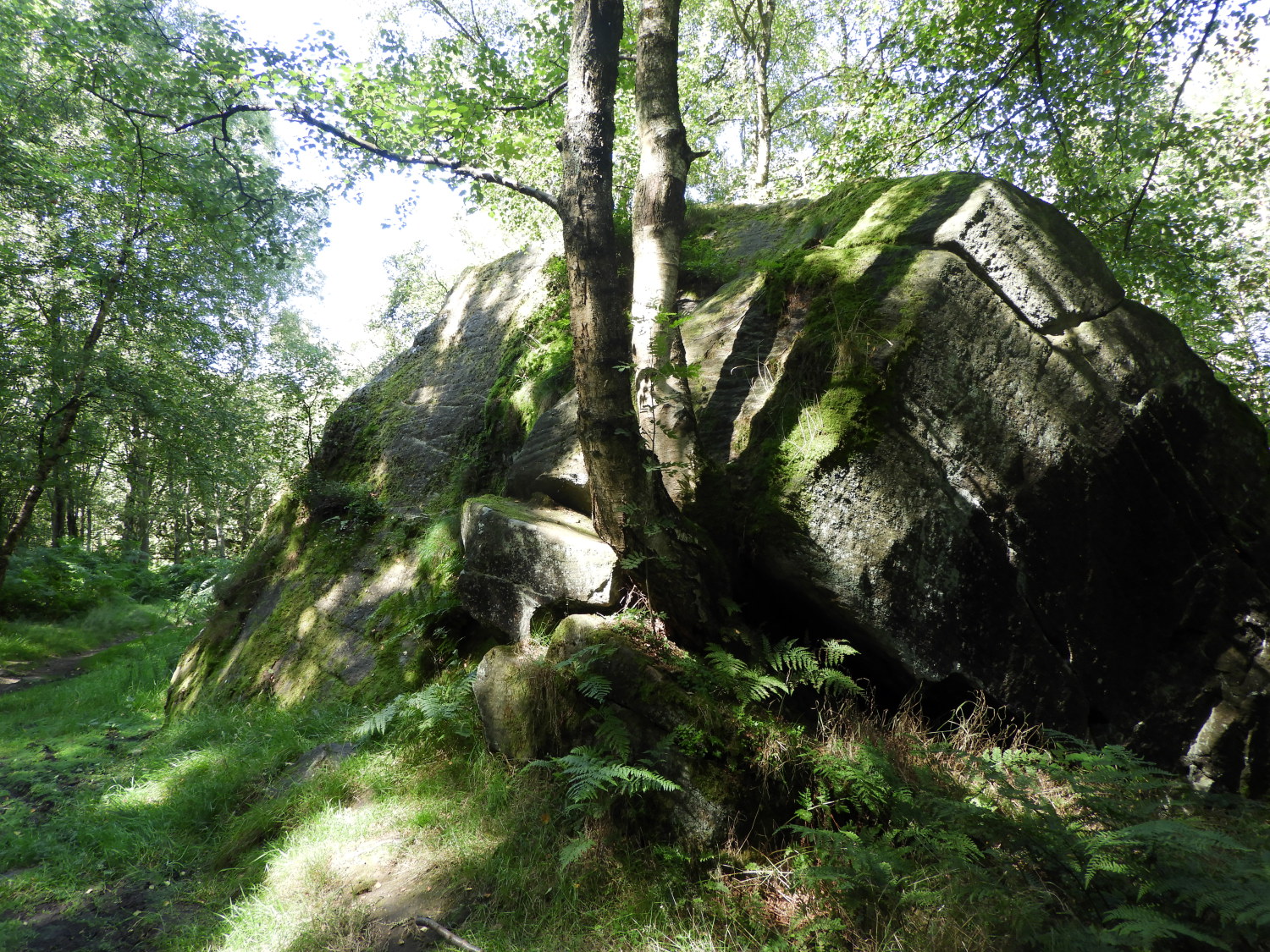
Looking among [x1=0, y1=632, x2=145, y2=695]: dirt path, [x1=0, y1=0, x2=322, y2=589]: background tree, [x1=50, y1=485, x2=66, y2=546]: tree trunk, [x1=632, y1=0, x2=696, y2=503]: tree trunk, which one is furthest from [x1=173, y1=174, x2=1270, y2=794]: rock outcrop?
[x1=50, y1=485, x2=66, y2=546]: tree trunk

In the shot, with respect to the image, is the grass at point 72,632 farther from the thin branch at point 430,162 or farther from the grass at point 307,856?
the thin branch at point 430,162

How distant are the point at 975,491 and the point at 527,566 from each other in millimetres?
3482

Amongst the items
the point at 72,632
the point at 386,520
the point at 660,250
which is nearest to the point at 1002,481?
the point at 660,250

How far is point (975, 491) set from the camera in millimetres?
4652

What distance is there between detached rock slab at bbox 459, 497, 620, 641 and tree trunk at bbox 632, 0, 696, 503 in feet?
2.90

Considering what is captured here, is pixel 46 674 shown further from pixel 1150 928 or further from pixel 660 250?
pixel 1150 928

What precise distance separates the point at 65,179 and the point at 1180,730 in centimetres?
1657

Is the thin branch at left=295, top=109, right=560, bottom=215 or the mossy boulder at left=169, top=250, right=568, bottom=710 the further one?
the mossy boulder at left=169, top=250, right=568, bottom=710

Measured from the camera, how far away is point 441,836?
3.75 meters

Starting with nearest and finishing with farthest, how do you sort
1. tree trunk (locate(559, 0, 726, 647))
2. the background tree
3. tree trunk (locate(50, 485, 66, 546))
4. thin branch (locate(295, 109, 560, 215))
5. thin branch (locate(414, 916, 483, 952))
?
1. thin branch (locate(414, 916, 483, 952))
2. tree trunk (locate(559, 0, 726, 647))
3. thin branch (locate(295, 109, 560, 215))
4. the background tree
5. tree trunk (locate(50, 485, 66, 546))

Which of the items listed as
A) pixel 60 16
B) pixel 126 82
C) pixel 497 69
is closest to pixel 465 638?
pixel 497 69

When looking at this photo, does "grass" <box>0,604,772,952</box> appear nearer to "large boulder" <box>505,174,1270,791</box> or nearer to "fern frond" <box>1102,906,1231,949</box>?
"fern frond" <box>1102,906,1231,949</box>

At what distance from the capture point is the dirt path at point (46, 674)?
10602 millimetres

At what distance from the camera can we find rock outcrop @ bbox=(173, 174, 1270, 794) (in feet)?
14.8
